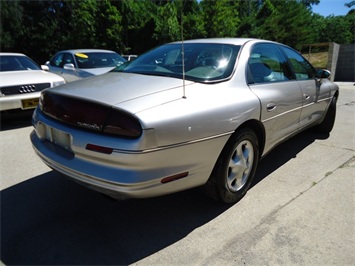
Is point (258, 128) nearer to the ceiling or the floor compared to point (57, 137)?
nearer to the floor

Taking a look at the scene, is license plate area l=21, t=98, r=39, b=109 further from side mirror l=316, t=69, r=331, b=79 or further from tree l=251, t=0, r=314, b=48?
tree l=251, t=0, r=314, b=48

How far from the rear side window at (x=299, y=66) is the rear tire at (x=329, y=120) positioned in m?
0.80

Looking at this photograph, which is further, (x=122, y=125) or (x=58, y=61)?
(x=58, y=61)

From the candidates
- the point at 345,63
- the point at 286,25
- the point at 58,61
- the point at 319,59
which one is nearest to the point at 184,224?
A: the point at 58,61

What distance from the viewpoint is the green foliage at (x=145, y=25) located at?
22.5 meters

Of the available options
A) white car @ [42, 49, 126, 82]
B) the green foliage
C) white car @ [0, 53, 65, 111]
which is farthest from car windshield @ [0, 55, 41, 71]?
the green foliage

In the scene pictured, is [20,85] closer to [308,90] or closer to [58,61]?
[58,61]

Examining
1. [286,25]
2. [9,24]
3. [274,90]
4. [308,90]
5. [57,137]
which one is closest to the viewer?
[57,137]

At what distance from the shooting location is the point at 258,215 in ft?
8.30

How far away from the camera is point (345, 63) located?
47.8ft

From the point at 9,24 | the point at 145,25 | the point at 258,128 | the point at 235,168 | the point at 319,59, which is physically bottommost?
the point at 319,59

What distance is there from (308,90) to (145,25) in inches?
900

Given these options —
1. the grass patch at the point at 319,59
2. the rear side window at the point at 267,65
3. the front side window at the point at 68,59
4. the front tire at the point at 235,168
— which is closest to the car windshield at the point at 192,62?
the rear side window at the point at 267,65

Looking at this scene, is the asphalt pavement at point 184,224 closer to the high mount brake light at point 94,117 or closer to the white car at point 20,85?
the high mount brake light at point 94,117
